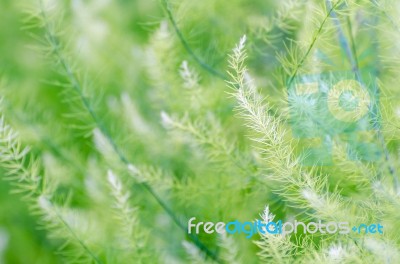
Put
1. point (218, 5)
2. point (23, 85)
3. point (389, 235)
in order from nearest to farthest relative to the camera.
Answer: point (389, 235) < point (218, 5) < point (23, 85)

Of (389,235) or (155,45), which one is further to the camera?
(155,45)

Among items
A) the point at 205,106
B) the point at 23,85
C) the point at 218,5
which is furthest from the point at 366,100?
the point at 23,85

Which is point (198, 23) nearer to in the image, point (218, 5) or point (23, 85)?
point (218, 5)

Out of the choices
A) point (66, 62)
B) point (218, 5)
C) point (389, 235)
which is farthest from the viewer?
point (218, 5)

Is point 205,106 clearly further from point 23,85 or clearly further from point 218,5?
point 23,85

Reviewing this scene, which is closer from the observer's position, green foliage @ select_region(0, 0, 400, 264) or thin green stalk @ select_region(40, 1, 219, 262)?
green foliage @ select_region(0, 0, 400, 264)

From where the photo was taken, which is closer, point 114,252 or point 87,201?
point 114,252

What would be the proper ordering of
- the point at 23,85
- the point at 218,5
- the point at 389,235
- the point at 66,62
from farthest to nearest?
the point at 23,85, the point at 218,5, the point at 66,62, the point at 389,235

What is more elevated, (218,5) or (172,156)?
(218,5)

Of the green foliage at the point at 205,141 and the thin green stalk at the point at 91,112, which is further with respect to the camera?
the thin green stalk at the point at 91,112

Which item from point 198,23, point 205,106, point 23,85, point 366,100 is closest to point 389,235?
point 366,100
